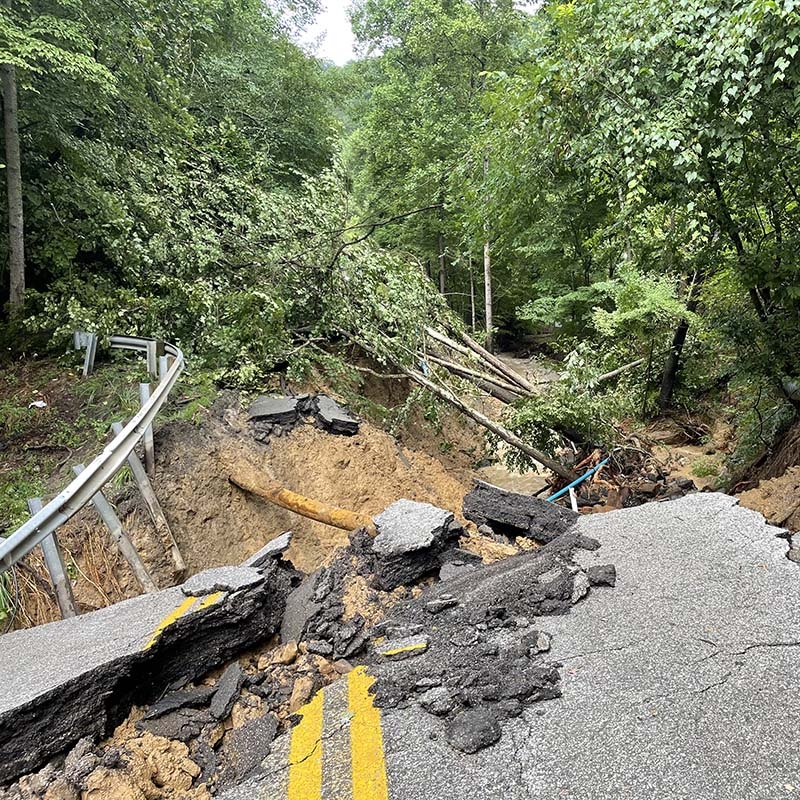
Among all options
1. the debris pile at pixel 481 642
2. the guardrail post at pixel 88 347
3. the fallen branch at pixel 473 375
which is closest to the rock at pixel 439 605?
the debris pile at pixel 481 642

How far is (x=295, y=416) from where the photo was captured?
7.27m

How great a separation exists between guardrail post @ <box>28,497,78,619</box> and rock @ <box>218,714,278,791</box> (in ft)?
6.30

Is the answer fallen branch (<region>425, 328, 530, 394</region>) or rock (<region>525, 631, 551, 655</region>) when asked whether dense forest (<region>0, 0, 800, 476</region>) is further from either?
rock (<region>525, 631, 551, 655</region>)

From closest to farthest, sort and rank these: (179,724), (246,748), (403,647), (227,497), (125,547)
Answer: (246,748) → (179,724) → (403,647) → (125,547) → (227,497)

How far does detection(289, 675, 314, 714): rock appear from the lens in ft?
8.14

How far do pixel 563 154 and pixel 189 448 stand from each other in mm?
5353

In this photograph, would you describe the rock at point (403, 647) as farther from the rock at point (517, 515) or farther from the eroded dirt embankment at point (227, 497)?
the rock at point (517, 515)

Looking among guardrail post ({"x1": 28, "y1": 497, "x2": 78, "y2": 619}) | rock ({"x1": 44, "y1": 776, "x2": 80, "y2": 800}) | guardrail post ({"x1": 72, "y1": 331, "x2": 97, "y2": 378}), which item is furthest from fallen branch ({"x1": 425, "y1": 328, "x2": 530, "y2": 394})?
rock ({"x1": 44, "y1": 776, "x2": 80, "y2": 800})

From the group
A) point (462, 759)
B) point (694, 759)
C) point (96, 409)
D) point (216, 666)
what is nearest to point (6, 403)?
point (96, 409)

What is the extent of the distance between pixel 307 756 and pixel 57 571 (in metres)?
2.40

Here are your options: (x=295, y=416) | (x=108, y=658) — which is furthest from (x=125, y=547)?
(x=295, y=416)

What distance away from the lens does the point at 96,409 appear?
20.9 feet

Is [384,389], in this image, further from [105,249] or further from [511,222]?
[105,249]

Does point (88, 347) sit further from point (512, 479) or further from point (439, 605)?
point (512, 479)
